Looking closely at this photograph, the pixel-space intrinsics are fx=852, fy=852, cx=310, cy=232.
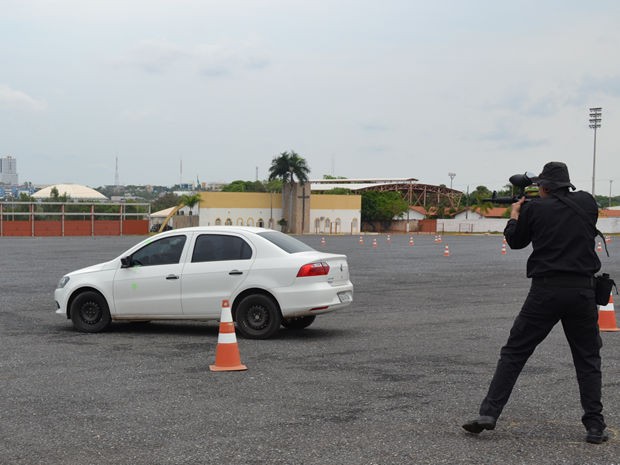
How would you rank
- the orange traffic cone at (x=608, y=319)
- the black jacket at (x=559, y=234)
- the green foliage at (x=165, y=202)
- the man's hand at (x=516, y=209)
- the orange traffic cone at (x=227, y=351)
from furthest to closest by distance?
the green foliage at (x=165, y=202), the orange traffic cone at (x=608, y=319), the orange traffic cone at (x=227, y=351), the man's hand at (x=516, y=209), the black jacket at (x=559, y=234)

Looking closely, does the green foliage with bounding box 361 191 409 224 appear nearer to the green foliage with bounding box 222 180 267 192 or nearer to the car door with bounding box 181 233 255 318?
the green foliage with bounding box 222 180 267 192

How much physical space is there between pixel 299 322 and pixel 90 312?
3.08 metres

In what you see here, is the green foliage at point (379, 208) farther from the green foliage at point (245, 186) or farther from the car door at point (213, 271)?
the car door at point (213, 271)

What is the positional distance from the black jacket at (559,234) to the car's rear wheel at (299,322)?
6.67 meters

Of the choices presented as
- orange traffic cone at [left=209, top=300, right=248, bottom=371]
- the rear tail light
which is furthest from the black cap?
the rear tail light

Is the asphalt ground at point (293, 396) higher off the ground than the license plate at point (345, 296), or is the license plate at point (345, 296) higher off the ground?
the license plate at point (345, 296)

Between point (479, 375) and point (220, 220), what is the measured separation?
299 feet

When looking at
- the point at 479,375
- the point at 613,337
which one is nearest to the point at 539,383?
the point at 479,375

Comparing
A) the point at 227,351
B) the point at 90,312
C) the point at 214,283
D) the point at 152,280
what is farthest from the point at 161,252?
the point at 227,351

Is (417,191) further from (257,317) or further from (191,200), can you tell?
(257,317)

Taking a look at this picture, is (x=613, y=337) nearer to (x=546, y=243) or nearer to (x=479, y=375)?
(x=479, y=375)

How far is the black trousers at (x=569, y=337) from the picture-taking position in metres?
6.09

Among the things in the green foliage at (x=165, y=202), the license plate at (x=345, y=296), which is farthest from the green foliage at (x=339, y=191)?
the license plate at (x=345, y=296)

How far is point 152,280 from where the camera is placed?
40.0ft
